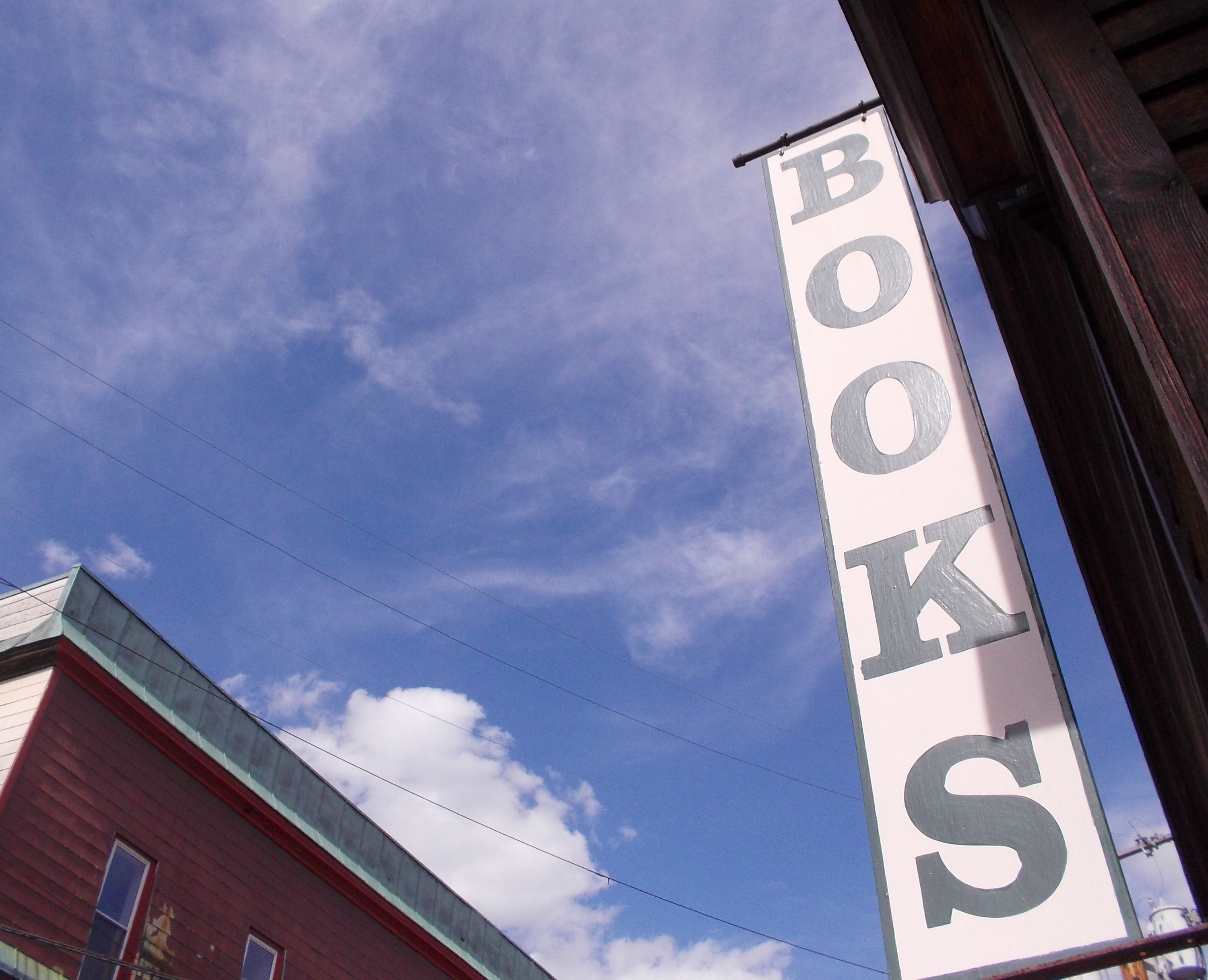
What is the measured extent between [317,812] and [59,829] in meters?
3.83

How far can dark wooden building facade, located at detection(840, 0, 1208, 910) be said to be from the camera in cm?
179

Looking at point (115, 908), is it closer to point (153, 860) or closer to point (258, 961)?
point (153, 860)

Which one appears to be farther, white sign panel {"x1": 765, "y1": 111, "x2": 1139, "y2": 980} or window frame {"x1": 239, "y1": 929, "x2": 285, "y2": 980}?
window frame {"x1": 239, "y1": 929, "x2": 285, "y2": 980}

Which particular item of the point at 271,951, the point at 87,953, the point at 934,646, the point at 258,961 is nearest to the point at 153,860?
the point at 87,953

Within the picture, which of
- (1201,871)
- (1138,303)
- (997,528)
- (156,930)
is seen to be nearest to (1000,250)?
(997,528)

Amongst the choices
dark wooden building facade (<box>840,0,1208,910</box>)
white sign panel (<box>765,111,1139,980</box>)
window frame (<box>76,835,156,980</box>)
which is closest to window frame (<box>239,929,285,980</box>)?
window frame (<box>76,835,156,980</box>)

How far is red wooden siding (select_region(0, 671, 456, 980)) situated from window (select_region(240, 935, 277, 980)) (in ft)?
0.43

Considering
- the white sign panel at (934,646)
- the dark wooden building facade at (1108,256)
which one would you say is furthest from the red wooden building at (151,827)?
the dark wooden building facade at (1108,256)

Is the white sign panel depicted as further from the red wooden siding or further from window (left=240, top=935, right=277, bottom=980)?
window (left=240, top=935, right=277, bottom=980)

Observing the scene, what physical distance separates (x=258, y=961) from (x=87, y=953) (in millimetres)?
2718

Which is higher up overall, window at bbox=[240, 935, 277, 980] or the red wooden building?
the red wooden building

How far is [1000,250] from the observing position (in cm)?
316

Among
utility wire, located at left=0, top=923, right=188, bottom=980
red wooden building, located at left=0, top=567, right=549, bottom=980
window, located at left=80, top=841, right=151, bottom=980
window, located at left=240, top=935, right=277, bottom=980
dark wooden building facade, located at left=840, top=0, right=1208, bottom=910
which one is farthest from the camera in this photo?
window, located at left=240, top=935, right=277, bottom=980

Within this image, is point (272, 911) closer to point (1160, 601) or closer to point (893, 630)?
point (893, 630)
